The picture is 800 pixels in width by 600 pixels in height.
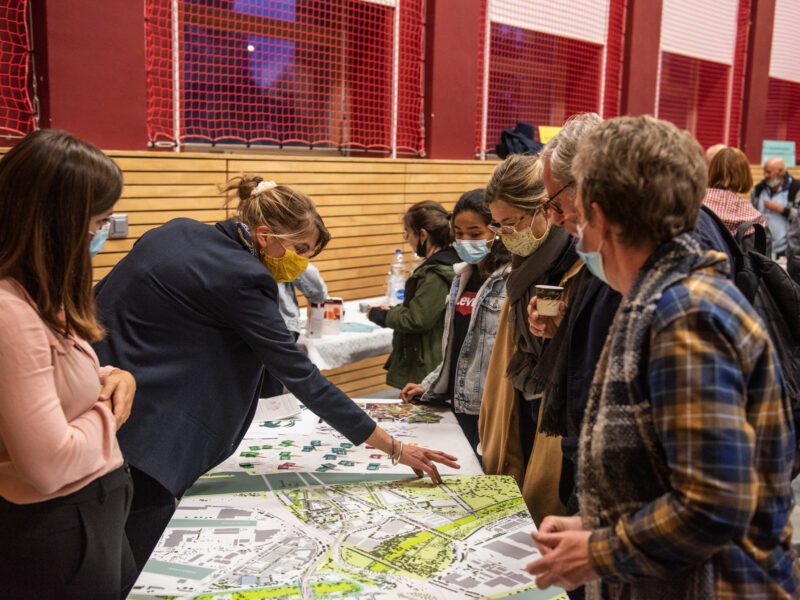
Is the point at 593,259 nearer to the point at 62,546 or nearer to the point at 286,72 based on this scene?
the point at 62,546

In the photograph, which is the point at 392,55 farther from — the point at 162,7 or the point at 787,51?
the point at 787,51

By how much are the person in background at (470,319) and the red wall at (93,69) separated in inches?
92.2

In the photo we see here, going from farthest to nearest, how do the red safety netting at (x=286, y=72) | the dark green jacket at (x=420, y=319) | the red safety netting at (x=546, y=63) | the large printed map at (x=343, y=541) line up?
the red safety netting at (x=546, y=63) → the red safety netting at (x=286, y=72) → the dark green jacket at (x=420, y=319) → the large printed map at (x=343, y=541)

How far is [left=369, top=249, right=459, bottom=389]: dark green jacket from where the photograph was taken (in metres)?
3.90

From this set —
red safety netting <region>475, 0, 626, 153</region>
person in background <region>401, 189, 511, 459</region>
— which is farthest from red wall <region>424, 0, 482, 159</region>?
person in background <region>401, 189, 511, 459</region>

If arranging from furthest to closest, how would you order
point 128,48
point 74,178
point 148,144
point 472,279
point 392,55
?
point 392,55 < point 148,144 < point 128,48 < point 472,279 < point 74,178

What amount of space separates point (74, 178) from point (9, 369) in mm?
391

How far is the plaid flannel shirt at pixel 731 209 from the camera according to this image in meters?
4.04

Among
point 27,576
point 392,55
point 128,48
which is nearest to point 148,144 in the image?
point 128,48

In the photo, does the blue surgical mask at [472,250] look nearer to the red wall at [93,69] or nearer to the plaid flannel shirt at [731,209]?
the plaid flannel shirt at [731,209]

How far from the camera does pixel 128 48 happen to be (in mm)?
4402

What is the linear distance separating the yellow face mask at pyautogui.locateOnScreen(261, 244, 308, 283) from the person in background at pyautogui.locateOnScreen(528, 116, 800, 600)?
4.52 feet

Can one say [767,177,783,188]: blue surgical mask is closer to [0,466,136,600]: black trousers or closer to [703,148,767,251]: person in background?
[703,148,767,251]: person in background

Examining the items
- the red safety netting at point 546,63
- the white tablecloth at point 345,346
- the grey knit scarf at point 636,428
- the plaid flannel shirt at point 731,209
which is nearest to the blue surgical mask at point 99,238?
the grey knit scarf at point 636,428
